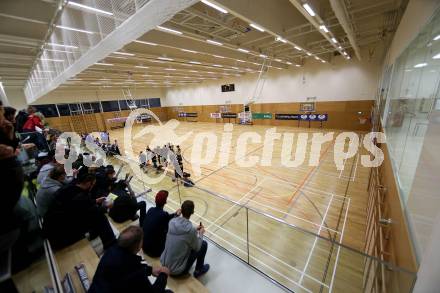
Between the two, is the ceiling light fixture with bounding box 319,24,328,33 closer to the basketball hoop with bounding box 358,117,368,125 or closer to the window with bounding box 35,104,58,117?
the basketball hoop with bounding box 358,117,368,125

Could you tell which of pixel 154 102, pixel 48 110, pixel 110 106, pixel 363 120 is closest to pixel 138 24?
pixel 363 120

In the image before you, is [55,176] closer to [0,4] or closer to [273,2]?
[0,4]

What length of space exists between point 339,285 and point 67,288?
3742 millimetres

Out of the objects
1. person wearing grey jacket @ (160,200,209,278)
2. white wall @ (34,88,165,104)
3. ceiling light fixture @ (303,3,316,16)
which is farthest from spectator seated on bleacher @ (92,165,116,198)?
white wall @ (34,88,165,104)

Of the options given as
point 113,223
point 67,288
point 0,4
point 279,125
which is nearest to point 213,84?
point 279,125

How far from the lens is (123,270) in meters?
1.71

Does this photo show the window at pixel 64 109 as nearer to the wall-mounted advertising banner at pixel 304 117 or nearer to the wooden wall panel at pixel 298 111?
the wooden wall panel at pixel 298 111

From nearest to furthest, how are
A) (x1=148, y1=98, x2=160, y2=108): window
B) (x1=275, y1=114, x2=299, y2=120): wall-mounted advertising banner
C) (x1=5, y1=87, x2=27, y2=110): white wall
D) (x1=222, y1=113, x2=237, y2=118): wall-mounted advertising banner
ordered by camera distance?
1. (x1=275, y1=114, x2=299, y2=120): wall-mounted advertising banner
2. (x1=5, y1=87, x2=27, y2=110): white wall
3. (x1=222, y1=113, x2=237, y2=118): wall-mounted advertising banner
4. (x1=148, y1=98, x2=160, y2=108): window

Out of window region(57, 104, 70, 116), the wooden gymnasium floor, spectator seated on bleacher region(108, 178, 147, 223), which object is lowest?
the wooden gymnasium floor

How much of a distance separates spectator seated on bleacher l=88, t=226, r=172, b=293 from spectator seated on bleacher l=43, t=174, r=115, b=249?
52.3 inches

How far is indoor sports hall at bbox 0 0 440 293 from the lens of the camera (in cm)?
167

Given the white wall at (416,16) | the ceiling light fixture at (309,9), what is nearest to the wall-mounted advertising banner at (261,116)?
the ceiling light fixture at (309,9)

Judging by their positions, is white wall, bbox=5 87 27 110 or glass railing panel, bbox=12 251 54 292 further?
white wall, bbox=5 87 27 110

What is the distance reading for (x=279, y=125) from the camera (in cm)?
1773
